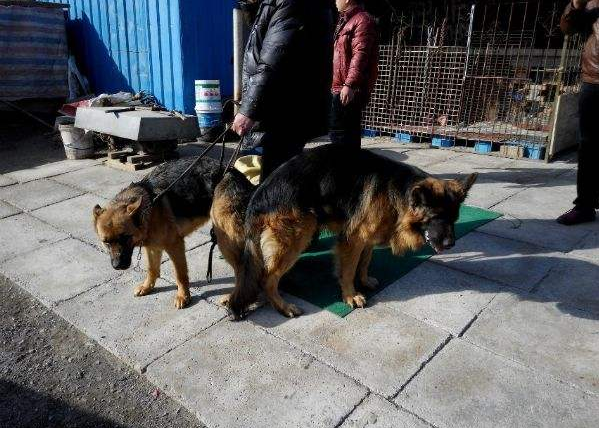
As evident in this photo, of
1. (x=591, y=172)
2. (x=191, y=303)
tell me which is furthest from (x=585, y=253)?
(x=191, y=303)

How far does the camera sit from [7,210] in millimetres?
5441

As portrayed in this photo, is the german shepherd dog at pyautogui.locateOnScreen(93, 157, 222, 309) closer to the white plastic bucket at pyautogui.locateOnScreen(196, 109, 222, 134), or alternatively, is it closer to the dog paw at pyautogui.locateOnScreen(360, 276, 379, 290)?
the dog paw at pyautogui.locateOnScreen(360, 276, 379, 290)

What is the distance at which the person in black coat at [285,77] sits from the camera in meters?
3.39

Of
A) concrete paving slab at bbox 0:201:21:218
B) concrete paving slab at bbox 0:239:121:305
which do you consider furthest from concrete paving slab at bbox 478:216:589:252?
concrete paving slab at bbox 0:201:21:218

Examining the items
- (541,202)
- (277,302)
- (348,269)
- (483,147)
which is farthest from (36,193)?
(483,147)

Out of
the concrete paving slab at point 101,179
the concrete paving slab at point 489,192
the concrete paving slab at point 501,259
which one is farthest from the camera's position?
the concrete paving slab at point 101,179

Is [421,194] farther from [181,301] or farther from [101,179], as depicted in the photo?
[101,179]

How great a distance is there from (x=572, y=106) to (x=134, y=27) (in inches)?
332

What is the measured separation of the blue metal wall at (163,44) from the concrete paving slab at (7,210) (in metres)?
4.13

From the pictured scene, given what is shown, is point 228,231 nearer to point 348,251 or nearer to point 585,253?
point 348,251

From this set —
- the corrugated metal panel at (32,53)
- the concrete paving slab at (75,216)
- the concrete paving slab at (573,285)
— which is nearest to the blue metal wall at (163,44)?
the corrugated metal panel at (32,53)

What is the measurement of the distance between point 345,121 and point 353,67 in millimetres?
555

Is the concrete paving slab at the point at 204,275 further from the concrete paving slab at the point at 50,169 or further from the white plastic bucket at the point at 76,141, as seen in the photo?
the white plastic bucket at the point at 76,141

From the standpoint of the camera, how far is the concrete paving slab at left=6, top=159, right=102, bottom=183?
6.85m
